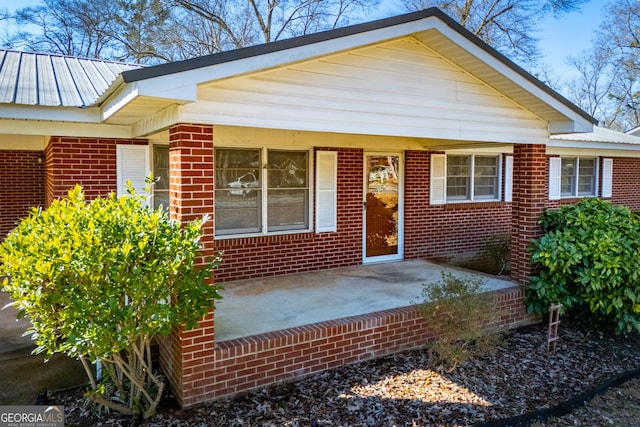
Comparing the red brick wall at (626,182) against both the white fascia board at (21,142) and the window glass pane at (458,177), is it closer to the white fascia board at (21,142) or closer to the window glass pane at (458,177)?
the window glass pane at (458,177)

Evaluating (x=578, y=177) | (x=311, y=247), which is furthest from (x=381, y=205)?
(x=578, y=177)

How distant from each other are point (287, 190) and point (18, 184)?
4.91m

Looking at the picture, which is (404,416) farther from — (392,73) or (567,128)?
(567,128)

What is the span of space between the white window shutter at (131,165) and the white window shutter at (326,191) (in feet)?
9.33

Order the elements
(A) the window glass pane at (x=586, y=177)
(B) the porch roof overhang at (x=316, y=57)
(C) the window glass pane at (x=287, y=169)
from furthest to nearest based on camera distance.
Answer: (A) the window glass pane at (x=586, y=177) < (C) the window glass pane at (x=287, y=169) < (B) the porch roof overhang at (x=316, y=57)

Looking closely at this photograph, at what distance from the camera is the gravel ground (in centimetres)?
400

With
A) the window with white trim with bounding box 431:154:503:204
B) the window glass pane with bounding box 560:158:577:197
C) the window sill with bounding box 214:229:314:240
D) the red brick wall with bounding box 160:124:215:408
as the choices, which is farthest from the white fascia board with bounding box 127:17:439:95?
the window glass pane with bounding box 560:158:577:197

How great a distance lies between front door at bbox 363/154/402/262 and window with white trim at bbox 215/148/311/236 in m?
1.41

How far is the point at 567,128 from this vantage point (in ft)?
21.4

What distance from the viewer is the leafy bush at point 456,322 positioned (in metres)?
4.76

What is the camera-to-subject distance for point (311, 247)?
26.1 ft

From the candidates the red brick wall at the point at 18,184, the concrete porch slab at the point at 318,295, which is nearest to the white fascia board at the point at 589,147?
the concrete porch slab at the point at 318,295

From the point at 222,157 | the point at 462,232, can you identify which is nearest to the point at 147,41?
the point at 222,157

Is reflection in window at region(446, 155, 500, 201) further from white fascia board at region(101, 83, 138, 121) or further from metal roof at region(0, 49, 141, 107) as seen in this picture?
white fascia board at region(101, 83, 138, 121)
